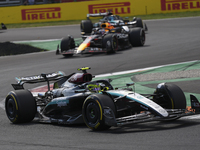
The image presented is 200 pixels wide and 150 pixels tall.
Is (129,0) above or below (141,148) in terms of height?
above

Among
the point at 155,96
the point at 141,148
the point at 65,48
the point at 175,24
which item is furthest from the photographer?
the point at 175,24

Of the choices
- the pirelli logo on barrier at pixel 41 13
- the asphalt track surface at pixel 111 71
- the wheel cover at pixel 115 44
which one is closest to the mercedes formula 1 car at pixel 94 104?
the asphalt track surface at pixel 111 71

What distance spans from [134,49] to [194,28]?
7.51 metres

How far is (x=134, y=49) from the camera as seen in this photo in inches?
770

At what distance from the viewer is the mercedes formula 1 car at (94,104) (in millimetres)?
6863

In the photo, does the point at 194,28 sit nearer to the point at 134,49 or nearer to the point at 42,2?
the point at 134,49

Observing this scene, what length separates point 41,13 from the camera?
3662 cm

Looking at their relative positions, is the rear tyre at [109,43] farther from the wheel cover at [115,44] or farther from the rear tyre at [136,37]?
the rear tyre at [136,37]

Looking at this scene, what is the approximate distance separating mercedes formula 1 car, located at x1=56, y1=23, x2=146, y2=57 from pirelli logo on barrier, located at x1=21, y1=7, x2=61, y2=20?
16.7 meters

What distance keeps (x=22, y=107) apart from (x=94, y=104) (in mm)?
1865

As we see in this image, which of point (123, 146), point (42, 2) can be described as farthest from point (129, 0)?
point (123, 146)

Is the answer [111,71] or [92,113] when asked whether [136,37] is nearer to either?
[111,71]

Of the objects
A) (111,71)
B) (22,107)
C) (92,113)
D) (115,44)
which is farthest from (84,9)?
(92,113)

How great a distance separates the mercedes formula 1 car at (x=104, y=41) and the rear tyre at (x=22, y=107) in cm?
964
